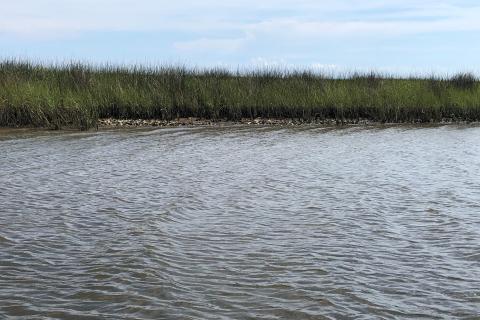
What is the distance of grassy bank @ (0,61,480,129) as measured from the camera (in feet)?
55.5

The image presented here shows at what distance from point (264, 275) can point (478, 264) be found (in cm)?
171

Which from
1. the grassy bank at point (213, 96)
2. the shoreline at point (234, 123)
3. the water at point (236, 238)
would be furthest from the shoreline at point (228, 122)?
the water at point (236, 238)

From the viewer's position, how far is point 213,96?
66.0 ft

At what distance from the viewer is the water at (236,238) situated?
3.63 meters

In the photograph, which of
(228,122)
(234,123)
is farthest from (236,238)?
(228,122)

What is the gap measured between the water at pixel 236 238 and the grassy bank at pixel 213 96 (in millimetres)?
6715

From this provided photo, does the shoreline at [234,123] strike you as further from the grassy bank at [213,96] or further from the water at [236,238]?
the water at [236,238]

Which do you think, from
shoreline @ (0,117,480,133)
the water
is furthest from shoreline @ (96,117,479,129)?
the water

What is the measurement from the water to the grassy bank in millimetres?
6715

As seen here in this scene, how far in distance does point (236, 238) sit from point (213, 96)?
15.2m

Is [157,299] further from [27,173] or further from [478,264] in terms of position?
[27,173]

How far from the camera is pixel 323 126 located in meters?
18.6

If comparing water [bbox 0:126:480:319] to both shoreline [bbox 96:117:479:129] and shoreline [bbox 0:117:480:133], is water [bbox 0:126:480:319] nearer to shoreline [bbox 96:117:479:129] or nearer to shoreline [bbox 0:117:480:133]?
shoreline [bbox 0:117:480:133]

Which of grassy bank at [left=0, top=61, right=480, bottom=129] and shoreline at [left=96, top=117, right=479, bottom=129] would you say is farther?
shoreline at [left=96, top=117, right=479, bottom=129]
